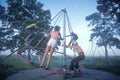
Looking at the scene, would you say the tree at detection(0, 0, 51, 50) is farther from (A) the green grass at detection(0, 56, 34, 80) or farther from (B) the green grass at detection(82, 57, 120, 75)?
(B) the green grass at detection(82, 57, 120, 75)

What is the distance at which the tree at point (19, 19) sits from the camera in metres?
21.5

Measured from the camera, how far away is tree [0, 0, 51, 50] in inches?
847

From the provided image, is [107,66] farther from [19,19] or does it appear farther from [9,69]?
[19,19]

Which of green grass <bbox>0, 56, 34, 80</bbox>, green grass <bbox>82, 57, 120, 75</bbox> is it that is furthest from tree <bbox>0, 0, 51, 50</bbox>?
green grass <bbox>82, 57, 120, 75</bbox>

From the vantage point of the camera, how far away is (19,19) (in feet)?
75.0

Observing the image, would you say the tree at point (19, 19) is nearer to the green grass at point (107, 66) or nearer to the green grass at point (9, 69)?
the green grass at point (9, 69)

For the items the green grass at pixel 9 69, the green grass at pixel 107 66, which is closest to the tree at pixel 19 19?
the green grass at pixel 9 69

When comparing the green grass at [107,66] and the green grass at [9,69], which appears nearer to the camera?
the green grass at [9,69]

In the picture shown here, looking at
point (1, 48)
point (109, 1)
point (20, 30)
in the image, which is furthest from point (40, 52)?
point (109, 1)

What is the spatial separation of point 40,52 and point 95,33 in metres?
18.5

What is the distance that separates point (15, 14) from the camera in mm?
22672

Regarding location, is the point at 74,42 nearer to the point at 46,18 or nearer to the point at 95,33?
the point at 46,18

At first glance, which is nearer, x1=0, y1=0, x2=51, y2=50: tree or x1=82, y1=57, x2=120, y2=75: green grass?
x1=82, y1=57, x2=120, y2=75: green grass

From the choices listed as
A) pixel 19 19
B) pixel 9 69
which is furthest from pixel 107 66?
pixel 19 19
